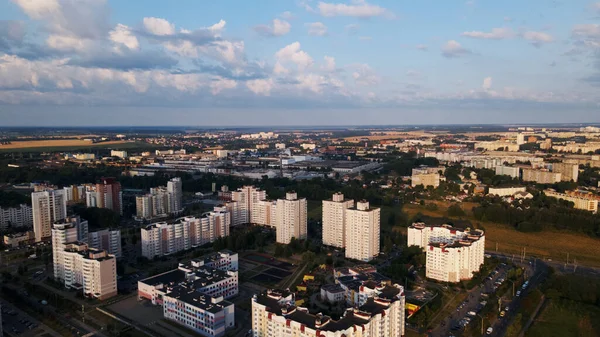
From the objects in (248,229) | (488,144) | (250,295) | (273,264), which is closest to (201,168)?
(248,229)

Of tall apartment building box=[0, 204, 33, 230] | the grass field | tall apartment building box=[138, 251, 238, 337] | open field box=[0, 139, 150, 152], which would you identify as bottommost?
the grass field

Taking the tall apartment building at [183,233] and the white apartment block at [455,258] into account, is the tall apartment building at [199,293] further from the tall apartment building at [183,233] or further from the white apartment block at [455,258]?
the white apartment block at [455,258]

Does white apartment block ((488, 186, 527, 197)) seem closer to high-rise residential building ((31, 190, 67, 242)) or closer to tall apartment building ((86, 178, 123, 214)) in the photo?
tall apartment building ((86, 178, 123, 214))

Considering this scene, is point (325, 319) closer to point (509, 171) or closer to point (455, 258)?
point (455, 258)

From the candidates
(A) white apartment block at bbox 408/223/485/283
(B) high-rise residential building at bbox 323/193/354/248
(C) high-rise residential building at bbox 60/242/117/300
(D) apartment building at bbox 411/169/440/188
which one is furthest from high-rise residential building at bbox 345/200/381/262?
(D) apartment building at bbox 411/169/440/188

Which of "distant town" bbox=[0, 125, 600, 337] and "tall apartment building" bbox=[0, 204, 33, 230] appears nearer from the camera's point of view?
"distant town" bbox=[0, 125, 600, 337]

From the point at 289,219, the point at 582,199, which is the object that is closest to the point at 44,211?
the point at 289,219
